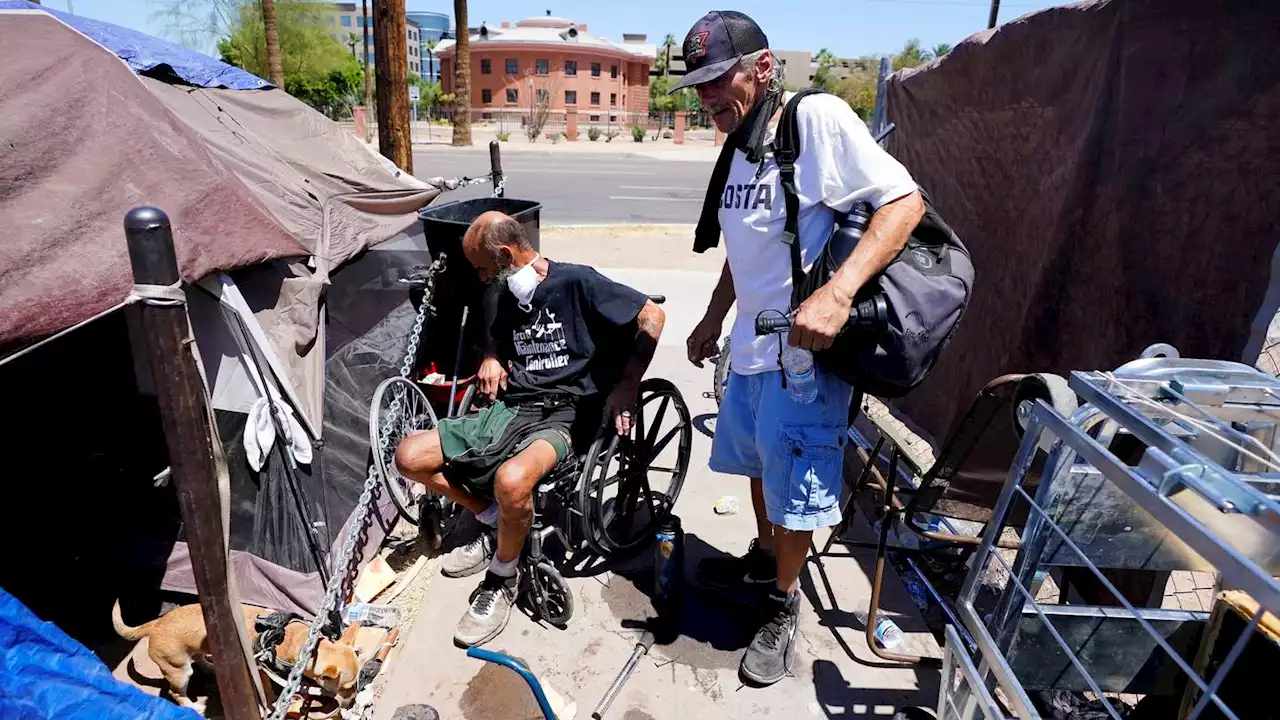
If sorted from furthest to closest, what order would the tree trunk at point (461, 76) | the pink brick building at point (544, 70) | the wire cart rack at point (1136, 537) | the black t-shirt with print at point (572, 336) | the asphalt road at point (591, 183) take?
the pink brick building at point (544, 70) → the tree trunk at point (461, 76) → the asphalt road at point (591, 183) → the black t-shirt with print at point (572, 336) → the wire cart rack at point (1136, 537)

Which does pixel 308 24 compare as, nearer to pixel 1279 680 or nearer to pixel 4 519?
pixel 4 519

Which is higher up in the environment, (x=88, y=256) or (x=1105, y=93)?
(x=1105, y=93)

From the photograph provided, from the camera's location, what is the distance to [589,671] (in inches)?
107

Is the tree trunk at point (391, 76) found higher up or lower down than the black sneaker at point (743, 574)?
higher up

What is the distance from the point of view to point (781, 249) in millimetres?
2371

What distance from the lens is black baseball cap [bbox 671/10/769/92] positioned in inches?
89.0

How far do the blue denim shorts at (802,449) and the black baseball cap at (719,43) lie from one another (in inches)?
39.0

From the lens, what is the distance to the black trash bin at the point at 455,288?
3961 millimetres

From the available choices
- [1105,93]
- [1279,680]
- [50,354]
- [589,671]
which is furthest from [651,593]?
[50,354]

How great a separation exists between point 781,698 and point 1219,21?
2710mm

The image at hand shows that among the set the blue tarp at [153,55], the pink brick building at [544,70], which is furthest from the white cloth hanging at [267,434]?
the pink brick building at [544,70]

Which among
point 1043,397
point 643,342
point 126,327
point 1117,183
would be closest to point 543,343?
point 643,342

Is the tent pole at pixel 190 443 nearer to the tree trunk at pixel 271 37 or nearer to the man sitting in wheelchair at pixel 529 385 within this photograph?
the man sitting in wheelchair at pixel 529 385

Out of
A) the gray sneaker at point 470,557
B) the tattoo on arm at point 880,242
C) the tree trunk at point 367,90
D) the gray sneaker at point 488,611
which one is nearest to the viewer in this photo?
the tattoo on arm at point 880,242
